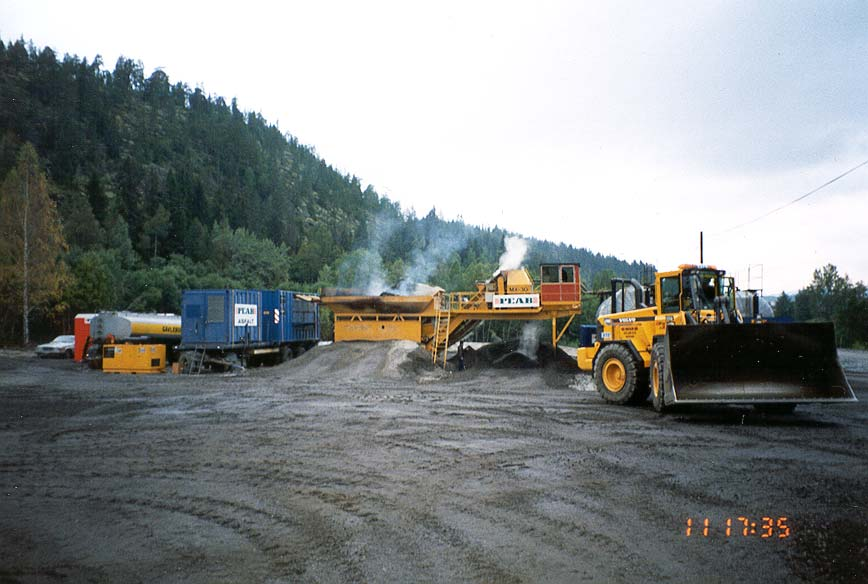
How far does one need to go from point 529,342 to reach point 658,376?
507 inches

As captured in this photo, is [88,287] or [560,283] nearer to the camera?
[560,283]

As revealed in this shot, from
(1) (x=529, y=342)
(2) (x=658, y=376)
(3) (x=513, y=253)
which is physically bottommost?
(2) (x=658, y=376)

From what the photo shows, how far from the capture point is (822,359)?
35.1 ft

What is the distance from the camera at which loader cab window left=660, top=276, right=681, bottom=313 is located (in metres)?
12.5

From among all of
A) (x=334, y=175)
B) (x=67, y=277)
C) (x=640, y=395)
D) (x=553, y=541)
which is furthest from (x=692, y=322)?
(x=334, y=175)

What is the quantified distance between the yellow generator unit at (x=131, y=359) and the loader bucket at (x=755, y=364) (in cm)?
2059

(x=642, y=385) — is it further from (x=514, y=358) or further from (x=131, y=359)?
(x=131, y=359)

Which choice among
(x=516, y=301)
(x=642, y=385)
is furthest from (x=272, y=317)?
(x=642, y=385)

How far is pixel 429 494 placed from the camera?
242 inches

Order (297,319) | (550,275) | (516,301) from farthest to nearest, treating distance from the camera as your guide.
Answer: (297,319), (550,275), (516,301)

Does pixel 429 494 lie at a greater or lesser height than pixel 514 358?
lesser

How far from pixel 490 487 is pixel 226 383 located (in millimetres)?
14443

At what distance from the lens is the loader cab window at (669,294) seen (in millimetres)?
12547

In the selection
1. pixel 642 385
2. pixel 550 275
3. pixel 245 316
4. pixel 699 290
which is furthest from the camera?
pixel 245 316
